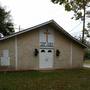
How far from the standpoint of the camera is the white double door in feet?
97.8

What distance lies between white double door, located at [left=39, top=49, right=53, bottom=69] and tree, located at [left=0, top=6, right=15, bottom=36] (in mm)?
21886

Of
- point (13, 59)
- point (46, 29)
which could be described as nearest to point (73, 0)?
point (46, 29)

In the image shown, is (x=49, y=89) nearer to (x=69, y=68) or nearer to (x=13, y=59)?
(x=13, y=59)

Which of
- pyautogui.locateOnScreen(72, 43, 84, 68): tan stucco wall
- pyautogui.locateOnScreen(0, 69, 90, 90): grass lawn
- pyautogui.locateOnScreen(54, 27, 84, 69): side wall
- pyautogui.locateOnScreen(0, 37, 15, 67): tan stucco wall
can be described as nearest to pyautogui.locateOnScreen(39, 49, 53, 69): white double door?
pyautogui.locateOnScreen(54, 27, 84, 69): side wall

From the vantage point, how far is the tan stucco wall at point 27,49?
93.5 ft

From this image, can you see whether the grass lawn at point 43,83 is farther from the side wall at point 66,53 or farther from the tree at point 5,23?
the tree at point 5,23

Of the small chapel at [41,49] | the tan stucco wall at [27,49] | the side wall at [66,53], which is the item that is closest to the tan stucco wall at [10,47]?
the small chapel at [41,49]

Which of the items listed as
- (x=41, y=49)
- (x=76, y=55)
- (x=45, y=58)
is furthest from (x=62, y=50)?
(x=41, y=49)

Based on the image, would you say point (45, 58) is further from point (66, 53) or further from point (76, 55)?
point (76, 55)

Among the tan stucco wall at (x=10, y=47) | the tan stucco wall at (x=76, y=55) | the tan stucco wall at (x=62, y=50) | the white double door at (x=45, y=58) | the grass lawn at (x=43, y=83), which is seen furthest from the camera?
the tan stucco wall at (x=76, y=55)

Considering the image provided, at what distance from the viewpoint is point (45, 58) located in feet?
98.9

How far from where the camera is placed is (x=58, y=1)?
2267 centimetres

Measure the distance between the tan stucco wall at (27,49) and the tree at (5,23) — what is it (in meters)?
22.3

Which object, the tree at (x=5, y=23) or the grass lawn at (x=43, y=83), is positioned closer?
the grass lawn at (x=43, y=83)
